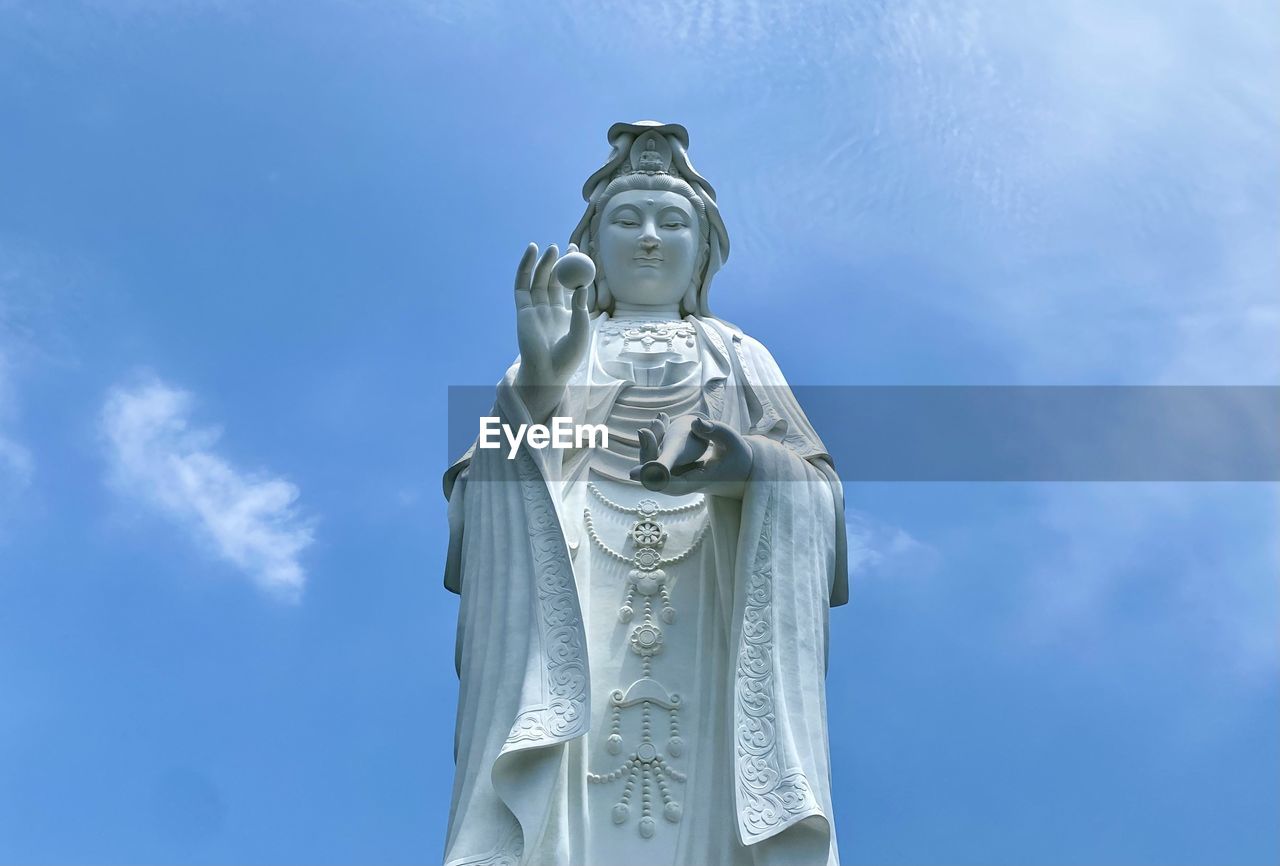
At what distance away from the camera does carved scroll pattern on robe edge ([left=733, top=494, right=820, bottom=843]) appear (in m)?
7.29

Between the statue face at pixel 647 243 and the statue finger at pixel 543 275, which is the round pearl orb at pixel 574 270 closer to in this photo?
the statue finger at pixel 543 275

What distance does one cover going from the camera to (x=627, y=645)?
320 inches

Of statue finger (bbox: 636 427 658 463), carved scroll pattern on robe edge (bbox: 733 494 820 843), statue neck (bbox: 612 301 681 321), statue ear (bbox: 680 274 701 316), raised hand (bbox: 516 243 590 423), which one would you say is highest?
statue ear (bbox: 680 274 701 316)

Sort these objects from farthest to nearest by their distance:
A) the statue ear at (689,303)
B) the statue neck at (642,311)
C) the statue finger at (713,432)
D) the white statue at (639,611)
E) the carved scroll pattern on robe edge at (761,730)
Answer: the statue ear at (689,303) < the statue neck at (642,311) < the statue finger at (713,432) < the white statue at (639,611) < the carved scroll pattern on robe edge at (761,730)

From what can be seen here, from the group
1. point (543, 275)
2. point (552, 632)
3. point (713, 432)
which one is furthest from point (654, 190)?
point (552, 632)

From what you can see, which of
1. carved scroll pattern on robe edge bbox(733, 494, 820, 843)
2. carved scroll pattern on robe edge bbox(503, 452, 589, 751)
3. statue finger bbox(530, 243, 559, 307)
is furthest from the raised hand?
carved scroll pattern on robe edge bbox(733, 494, 820, 843)

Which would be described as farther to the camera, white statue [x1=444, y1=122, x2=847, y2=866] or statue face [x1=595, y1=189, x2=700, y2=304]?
statue face [x1=595, y1=189, x2=700, y2=304]

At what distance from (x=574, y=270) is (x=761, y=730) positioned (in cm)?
215

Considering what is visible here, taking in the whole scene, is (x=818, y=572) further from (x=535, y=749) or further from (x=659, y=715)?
(x=535, y=749)

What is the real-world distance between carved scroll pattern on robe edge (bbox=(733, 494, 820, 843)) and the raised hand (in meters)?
1.12

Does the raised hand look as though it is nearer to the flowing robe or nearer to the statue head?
the flowing robe

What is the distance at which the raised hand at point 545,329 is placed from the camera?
8289mm

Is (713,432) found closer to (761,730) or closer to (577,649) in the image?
(577,649)

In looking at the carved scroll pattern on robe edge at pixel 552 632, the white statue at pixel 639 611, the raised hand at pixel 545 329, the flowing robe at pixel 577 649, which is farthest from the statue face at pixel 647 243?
the carved scroll pattern on robe edge at pixel 552 632
